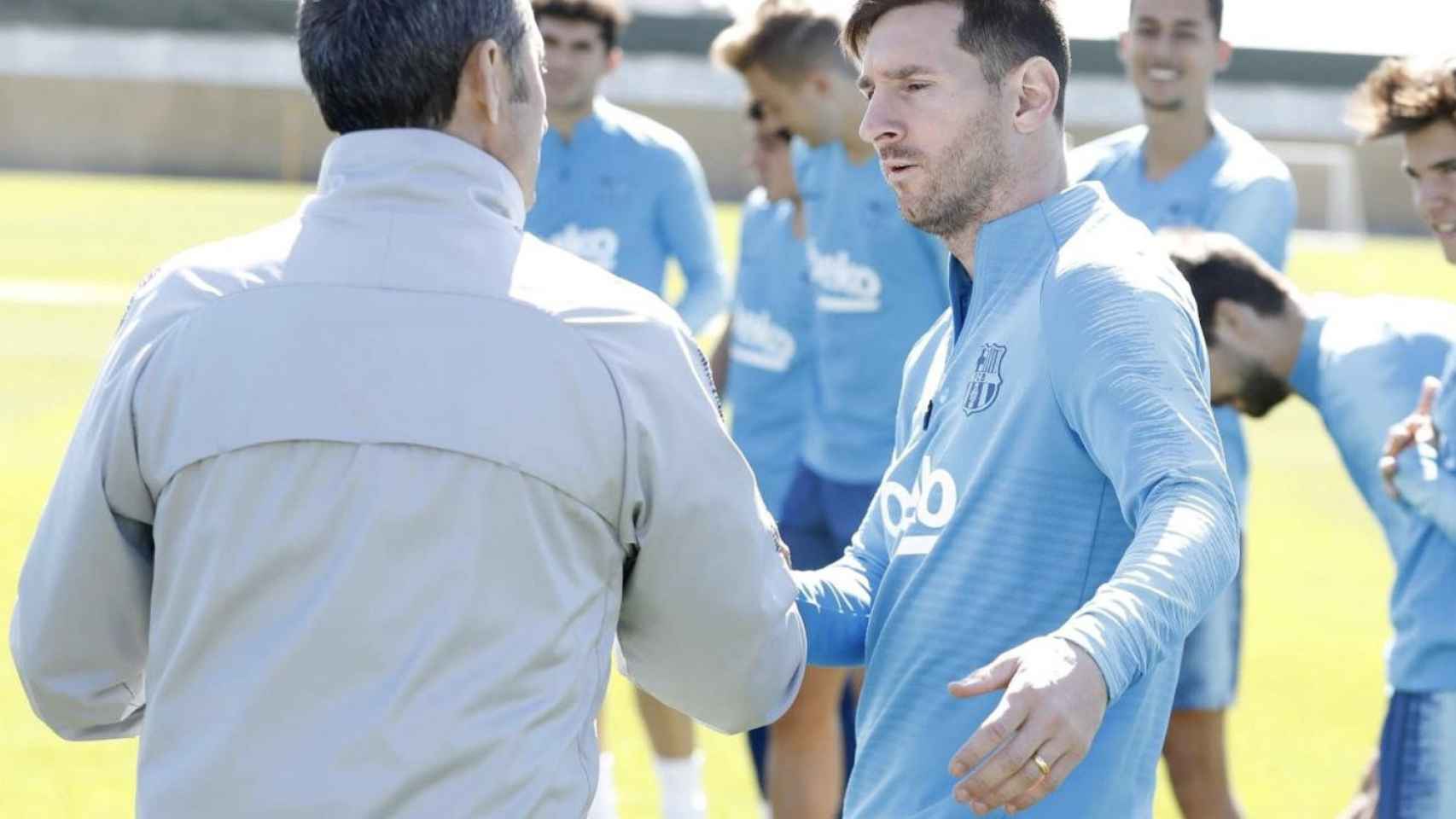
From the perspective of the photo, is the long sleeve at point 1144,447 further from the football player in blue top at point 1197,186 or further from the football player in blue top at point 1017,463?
the football player in blue top at point 1197,186

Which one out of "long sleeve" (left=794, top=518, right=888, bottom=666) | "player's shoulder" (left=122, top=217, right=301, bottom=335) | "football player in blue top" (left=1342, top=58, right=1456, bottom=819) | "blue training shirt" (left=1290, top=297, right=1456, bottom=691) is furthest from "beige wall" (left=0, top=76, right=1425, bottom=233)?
"player's shoulder" (left=122, top=217, right=301, bottom=335)

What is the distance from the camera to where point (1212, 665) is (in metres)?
5.36

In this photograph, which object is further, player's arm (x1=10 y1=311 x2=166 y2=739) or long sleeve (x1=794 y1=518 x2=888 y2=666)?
long sleeve (x1=794 y1=518 x2=888 y2=666)

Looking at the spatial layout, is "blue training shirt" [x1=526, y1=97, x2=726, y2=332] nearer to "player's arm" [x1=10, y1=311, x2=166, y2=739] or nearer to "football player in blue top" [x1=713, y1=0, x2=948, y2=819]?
"football player in blue top" [x1=713, y1=0, x2=948, y2=819]

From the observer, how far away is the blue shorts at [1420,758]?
3926 millimetres

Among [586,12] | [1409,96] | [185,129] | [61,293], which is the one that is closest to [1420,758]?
[1409,96]

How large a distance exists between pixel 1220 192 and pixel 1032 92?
3.13 m

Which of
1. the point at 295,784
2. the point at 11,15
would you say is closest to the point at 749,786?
the point at 295,784

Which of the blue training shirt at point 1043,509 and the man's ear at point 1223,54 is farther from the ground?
the blue training shirt at point 1043,509

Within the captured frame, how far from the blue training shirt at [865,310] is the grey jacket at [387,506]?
355cm

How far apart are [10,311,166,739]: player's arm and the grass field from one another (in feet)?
12.6

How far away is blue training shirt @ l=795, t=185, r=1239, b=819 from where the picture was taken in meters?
2.27

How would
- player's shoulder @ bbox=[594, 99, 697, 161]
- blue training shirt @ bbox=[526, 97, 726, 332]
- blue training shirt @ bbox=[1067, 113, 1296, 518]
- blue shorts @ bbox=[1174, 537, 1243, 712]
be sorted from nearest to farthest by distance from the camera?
blue shorts @ bbox=[1174, 537, 1243, 712] → blue training shirt @ bbox=[1067, 113, 1296, 518] → blue training shirt @ bbox=[526, 97, 726, 332] → player's shoulder @ bbox=[594, 99, 697, 161]

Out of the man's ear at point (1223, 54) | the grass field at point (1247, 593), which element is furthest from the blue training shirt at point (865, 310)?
the grass field at point (1247, 593)
